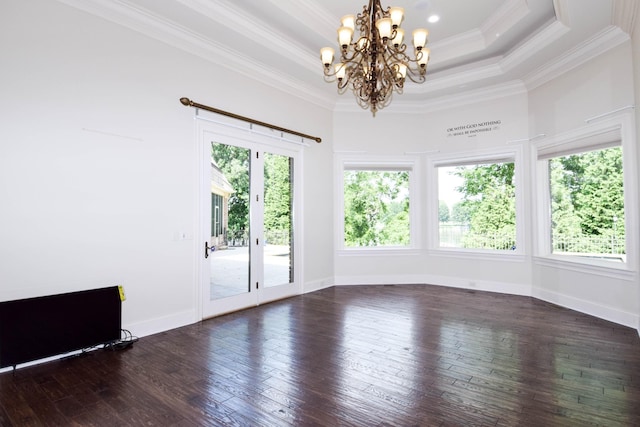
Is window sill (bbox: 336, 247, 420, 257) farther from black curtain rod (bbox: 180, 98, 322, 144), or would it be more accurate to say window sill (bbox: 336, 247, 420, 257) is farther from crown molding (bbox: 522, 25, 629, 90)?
crown molding (bbox: 522, 25, 629, 90)

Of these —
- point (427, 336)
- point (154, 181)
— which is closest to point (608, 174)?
point (427, 336)

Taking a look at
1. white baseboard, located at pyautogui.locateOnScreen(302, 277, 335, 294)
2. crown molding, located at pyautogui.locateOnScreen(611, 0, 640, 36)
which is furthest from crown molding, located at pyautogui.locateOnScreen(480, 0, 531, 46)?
white baseboard, located at pyautogui.locateOnScreen(302, 277, 335, 294)

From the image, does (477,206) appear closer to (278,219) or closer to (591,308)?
(591,308)

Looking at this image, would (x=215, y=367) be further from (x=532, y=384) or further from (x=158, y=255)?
(x=532, y=384)

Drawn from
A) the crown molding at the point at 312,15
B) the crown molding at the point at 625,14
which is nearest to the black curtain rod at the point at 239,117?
the crown molding at the point at 312,15

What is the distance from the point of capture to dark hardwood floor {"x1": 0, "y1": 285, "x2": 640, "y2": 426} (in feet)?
7.29

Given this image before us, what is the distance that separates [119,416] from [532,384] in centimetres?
306

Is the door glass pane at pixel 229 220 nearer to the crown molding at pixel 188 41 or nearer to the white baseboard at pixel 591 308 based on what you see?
the crown molding at pixel 188 41

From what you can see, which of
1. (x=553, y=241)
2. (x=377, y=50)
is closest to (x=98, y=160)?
(x=377, y=50)

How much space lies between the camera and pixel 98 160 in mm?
3426

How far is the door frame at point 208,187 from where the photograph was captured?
431 cm

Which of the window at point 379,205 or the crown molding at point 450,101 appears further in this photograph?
the window at point 379,205

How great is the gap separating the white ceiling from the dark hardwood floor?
11.6 feet

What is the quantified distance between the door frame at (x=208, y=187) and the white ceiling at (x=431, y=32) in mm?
900
